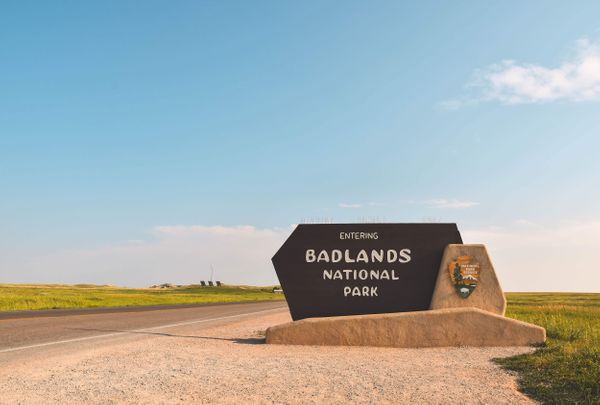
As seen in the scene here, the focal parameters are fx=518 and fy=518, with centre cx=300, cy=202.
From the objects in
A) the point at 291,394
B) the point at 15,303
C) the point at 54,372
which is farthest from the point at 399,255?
the point at 15,303

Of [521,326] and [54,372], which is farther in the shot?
[521,326]

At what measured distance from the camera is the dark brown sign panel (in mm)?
13102

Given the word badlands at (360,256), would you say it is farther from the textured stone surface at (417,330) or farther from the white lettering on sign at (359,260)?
the textured stone surface at (417,330)

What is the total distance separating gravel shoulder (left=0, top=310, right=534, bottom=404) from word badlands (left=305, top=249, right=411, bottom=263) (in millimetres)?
2509

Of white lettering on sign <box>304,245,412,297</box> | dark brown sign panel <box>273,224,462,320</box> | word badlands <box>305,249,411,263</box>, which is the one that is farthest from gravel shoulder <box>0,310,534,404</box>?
word badlands <box>305,249,411,263</box>

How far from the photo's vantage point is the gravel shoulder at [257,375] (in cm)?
652

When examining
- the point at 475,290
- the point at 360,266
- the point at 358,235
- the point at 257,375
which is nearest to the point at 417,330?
→ the point at 475,290

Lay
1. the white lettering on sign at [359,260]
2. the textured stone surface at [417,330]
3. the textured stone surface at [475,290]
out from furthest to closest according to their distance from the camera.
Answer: the white lettering on sign at [359,260], the textured stone surface at [475,290], the textured stone surface at [417,330]

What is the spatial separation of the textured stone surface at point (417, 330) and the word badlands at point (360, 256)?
1.56 meters

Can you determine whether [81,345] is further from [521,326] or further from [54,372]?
[521,326]

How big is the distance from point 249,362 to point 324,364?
4.50 feet

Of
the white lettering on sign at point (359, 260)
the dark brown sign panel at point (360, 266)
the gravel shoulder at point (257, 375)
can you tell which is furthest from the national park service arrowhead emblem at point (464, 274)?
the gravel shoulder at point (257, 375)

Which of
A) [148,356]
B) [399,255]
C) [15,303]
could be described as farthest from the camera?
[15,303]

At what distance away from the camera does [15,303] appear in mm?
32906
